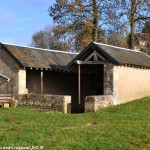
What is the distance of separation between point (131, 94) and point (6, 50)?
8.71 m

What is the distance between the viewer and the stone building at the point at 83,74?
78.0ft

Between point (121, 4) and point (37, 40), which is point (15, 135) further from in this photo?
point (37, 40)

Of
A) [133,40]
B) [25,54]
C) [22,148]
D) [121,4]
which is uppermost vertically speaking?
[121,4]

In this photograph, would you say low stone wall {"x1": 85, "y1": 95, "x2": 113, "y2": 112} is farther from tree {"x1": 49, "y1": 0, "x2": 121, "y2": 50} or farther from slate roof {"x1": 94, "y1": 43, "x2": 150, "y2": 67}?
tree {"x1": 49, "y1": 0, "x2": 121, "y2": 50}

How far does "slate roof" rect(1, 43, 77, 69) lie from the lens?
25266 mm

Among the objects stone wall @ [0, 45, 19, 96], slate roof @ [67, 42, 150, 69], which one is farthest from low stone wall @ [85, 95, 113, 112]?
stone wall @ [0, 45, 19, 96]

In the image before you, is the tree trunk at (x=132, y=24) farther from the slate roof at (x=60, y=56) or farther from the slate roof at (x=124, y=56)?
the slate roof at (x=124, y=56)

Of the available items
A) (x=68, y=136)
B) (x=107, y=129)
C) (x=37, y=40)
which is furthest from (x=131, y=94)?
(x=37, y=40)

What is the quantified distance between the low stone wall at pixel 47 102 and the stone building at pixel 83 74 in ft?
0.63

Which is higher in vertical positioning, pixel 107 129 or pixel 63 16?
pixel 63 16

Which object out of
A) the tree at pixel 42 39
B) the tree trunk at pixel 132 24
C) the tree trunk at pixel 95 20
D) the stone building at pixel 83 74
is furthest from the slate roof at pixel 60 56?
the tree at pixel 42 39

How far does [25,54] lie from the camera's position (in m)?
26.4

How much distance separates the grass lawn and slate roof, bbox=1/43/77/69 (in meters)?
7.37

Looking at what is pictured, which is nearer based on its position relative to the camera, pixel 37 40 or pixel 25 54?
pixel 25 54
